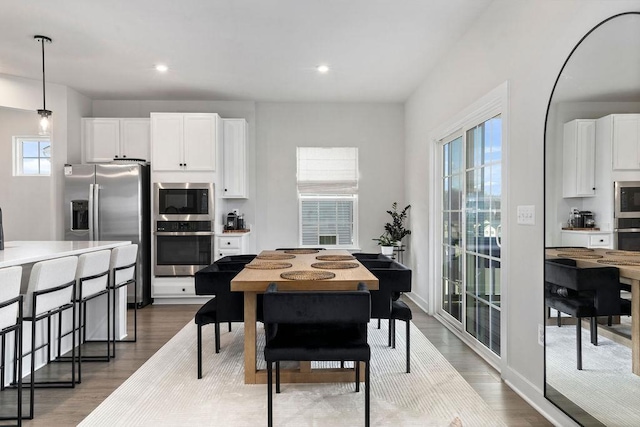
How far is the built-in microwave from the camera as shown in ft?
16.2

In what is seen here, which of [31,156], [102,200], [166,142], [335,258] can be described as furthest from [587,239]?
[31,156]

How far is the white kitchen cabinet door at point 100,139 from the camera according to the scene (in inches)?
207

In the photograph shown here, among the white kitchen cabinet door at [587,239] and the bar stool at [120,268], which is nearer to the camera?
the white kitchen cabinet door at [587,239]

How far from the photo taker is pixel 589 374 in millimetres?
1888

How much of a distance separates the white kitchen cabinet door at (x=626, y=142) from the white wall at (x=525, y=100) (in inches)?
17.9

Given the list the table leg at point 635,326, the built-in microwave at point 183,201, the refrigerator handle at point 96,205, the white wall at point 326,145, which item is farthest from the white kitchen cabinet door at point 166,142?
the table leg at point 635,326

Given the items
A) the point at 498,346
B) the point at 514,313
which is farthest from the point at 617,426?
the point at 498,346

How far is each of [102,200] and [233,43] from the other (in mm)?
2615

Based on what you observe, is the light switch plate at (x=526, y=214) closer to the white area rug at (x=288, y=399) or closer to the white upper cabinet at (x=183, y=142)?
the white area rug at (x=288, y=399)

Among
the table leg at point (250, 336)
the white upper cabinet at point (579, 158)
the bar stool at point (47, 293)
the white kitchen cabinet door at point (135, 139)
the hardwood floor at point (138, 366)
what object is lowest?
the hardwood floor at point (138, 366)

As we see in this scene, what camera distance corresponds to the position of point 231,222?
5.30m

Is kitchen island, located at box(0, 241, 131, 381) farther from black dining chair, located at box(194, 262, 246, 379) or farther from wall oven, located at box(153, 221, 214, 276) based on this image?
wall oven, located at box(153, 221, 214, 276)

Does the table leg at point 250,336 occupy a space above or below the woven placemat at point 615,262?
below

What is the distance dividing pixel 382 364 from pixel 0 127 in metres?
5.87
